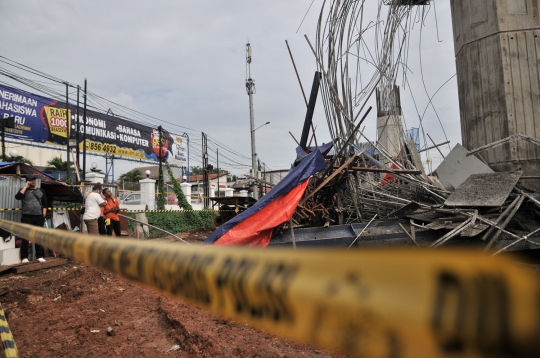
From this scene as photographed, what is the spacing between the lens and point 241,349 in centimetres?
320

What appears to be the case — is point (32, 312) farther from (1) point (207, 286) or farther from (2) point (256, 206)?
(1) point (207, 286)

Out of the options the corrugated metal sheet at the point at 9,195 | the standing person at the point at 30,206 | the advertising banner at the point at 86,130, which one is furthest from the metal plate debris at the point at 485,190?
the advertising banner at the point at 86,130

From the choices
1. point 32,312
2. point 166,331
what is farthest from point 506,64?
point 32,312

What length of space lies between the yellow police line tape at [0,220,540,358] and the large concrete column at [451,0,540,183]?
246 inches

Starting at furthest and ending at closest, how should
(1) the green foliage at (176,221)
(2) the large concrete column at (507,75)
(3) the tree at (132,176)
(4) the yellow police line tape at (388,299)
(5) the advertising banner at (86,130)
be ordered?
(3) the tree at (132,176) < (5) the advertising banner at (86,130) < (1) the green foliage at (176,221) < (2) the large concrete column at (507,75) < (4) the yellow police line tape at (388,299)

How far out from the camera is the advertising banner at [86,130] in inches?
758

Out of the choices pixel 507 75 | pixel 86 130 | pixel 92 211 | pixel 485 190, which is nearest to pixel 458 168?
pixel 485 190

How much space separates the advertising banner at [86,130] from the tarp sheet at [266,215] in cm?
1116

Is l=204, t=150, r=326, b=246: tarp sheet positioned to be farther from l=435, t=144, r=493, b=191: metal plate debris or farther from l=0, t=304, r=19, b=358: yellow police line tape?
l=0, t=304, r=19, b=358: yellow police line tape

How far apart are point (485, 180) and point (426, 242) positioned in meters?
1.27

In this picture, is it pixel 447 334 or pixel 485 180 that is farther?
pixel 485 180

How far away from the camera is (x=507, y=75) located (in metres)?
5.51

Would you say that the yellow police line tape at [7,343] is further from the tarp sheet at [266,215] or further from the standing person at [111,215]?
the standing person at [111,215]

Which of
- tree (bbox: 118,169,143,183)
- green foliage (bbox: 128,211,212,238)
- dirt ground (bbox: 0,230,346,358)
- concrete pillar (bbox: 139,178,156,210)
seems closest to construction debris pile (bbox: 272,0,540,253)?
dirt ground (bbox: 0,230,346,358)
